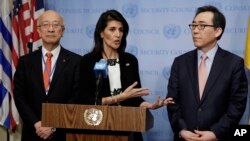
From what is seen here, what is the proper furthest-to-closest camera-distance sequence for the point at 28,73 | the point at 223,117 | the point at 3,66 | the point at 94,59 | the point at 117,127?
the point at 3,66
the point at 28,73
the point at 94,59
the point at 223,117
the point at 117,127

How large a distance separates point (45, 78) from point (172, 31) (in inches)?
63.7

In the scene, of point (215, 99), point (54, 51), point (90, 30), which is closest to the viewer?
point (215, 99)

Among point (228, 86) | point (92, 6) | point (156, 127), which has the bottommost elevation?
point (156, 127)

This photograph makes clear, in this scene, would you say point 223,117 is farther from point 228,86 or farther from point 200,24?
point 200,24

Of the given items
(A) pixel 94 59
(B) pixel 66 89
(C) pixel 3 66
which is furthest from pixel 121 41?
(C) pixel 3 66

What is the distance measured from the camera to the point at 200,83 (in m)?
3.33

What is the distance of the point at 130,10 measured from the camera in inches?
187

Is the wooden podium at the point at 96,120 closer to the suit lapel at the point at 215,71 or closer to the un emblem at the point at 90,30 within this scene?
the suit lapel at the point at 215,71

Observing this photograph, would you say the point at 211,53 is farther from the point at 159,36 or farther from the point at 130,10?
the point at 130,10

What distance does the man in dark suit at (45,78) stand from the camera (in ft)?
11.8

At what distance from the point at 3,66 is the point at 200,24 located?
229 cm

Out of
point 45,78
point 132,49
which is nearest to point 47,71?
point 45,78

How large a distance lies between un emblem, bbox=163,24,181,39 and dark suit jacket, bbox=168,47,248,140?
128 centimetres

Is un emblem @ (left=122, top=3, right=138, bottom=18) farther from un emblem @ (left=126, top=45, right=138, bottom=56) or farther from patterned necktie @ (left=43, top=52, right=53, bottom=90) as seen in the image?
patterned necktie @ (left=43, top=52, right=53, bottom=90)
